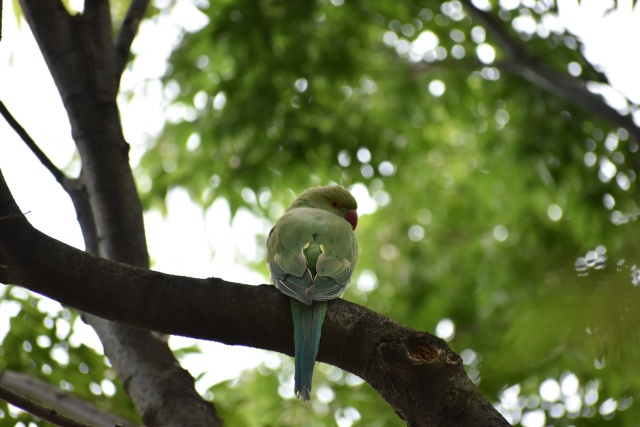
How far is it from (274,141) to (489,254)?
2606mm

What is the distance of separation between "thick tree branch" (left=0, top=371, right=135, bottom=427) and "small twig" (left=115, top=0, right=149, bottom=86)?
4.84 ft

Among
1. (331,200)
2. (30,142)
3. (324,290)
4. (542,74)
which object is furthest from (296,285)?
(542,74)

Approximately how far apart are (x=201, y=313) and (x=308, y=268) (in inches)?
34.2

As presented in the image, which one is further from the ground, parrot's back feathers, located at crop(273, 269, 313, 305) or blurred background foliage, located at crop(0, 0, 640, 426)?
parrot's back feathers, located at crop(273, 269, 313, 305)

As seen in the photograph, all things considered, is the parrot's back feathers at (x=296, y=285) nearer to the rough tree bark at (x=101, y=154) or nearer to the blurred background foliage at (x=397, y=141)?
the rough tree bark at (x=101, y=154)

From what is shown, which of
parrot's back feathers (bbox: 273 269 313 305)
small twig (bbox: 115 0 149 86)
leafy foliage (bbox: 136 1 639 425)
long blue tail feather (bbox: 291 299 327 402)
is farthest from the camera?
leafy foliage (bbox: 136 1 639 425)

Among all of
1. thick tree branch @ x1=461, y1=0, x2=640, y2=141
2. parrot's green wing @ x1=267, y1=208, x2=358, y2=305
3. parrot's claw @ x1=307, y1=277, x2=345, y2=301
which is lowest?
thick tree branch @ x1=461, y1=0, x2=640, y2=141

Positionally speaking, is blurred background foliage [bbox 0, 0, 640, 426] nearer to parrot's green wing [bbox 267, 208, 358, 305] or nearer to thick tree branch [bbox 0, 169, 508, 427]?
parrot's green wing [bbox 267, 208, 358, 305]

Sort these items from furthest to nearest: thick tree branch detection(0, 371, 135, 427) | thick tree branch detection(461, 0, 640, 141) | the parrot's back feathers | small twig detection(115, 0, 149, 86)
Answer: thick tree branch detection(461, 0, 640, 141)
small twig detection(115, 0, 149, 86)
thick tree branch detection(0, 371, 135, 427)
the parrot's back feathers

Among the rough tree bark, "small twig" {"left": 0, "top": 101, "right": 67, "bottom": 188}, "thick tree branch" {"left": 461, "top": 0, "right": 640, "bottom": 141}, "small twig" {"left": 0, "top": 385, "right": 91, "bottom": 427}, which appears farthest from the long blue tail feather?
"thick tree branch" {"left": 461, "top": 0, "right": 640, "bottom": 141}

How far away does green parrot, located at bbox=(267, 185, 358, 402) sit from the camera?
225cm

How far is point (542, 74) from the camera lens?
207 inches

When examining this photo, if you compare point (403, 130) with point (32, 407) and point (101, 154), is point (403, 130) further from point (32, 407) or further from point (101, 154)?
point (32, 407)

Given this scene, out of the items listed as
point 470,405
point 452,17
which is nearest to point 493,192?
point 452,17
